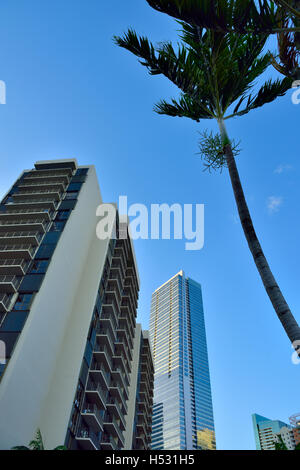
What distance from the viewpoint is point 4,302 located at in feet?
90.5

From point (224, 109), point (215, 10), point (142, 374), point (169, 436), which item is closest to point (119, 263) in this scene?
point (142, 374)

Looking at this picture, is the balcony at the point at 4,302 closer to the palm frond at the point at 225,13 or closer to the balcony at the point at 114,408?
the balcony at the point at 114,408

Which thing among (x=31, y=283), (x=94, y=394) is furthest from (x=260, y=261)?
(x=94, y=394)

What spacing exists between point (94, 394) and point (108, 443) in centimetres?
714

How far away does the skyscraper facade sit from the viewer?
23938 millimetres

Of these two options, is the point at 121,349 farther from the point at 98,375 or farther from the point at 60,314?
the point at 60,314

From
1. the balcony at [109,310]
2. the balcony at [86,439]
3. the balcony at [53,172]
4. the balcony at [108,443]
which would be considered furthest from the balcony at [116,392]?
the balcony at [53,172]

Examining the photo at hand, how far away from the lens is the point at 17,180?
1655 inches

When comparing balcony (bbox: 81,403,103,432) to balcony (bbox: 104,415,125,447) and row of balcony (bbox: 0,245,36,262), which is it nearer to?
balcony (bbox: 104,415,125,447)

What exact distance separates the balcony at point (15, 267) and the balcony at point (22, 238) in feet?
7.46

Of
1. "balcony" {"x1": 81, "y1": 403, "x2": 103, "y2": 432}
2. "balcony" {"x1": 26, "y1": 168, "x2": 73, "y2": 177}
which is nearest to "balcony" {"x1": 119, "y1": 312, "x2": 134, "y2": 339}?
"balcony" {"x1": 81, "y1": 403, "x2": 103, "y2": 432}
